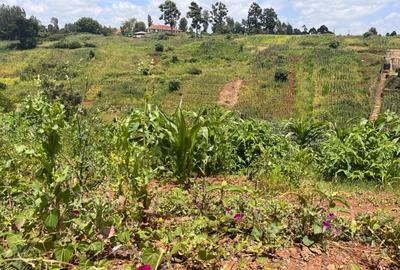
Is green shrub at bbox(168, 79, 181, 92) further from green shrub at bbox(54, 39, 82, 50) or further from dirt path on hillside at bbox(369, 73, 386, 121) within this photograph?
green shrub at bbox(54, 39, 82, 50)

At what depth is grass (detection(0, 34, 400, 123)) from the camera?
3100cm

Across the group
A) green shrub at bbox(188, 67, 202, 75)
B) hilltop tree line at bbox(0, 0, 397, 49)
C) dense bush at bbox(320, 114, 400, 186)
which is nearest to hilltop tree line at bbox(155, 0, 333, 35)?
hilltop tree line at bbox(0, 0, 397, 49)

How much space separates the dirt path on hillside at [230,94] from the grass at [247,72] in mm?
521

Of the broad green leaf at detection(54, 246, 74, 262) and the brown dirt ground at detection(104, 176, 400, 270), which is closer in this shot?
the broad green leaf at detection(54, 246, 74, 262)

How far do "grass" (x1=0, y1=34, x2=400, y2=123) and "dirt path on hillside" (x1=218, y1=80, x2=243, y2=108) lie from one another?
1.71ft

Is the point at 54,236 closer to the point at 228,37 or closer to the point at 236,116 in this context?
the point at 236,116

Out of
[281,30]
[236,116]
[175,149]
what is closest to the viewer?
[175,149]

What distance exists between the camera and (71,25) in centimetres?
8469

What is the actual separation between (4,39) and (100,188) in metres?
72.5

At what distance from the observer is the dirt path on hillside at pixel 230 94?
33053 mm

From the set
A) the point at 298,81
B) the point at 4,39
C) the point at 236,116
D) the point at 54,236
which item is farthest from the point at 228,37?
the point at 54,236

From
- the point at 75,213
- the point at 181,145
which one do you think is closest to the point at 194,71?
the point at 181,145

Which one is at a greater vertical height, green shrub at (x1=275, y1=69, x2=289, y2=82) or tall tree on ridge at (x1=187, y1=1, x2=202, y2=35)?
tall tree on ridge at (x1=187, y1=1, x2=202, y2=35)

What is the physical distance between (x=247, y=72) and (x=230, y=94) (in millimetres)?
6601
